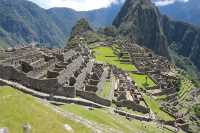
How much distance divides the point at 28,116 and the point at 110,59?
129 metres

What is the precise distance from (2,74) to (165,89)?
69.6m

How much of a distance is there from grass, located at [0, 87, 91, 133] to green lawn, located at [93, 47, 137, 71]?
107239mm

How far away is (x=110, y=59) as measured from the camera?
173 metres

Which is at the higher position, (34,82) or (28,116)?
(34,82)

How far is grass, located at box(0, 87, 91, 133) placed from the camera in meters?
42.1

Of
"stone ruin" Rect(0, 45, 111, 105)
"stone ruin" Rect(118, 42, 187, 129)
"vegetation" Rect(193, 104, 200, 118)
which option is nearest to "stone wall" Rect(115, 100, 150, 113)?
"stone ruin" Rect(0, 45, 111, 105)

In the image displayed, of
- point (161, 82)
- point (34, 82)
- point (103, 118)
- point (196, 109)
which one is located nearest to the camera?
point (103, 118)

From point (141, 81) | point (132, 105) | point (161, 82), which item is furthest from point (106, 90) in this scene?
point (161, 82)

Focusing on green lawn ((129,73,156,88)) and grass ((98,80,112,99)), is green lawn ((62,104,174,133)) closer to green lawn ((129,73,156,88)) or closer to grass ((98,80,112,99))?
grass ((98,80,112,99))

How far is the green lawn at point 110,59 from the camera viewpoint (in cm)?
15962

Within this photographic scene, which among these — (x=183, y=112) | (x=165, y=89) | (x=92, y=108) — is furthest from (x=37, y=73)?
(x=165, y=89)

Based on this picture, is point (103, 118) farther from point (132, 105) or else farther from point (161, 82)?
point (161, 82)

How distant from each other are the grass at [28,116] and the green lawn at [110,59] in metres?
107

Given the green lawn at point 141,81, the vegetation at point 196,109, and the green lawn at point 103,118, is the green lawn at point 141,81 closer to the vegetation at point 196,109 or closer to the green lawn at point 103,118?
the vegetation at point 196,109
